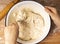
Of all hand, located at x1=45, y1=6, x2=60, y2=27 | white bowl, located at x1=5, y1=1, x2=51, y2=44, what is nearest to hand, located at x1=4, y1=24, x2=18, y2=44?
white bowl, located at x1=5, y1=1, x2=51, y2=44

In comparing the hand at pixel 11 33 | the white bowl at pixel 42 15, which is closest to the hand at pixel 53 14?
the white bowl at pixel 42 15

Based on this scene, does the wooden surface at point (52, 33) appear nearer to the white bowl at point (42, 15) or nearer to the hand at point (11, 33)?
the white bowl at point (42, 15)

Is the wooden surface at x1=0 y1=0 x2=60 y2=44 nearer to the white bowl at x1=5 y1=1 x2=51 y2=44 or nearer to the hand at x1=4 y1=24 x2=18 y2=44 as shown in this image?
the white bowl at x1=5 y1=1 x2=51 y2=44

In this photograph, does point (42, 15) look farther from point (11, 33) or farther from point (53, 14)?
point (11, 33)

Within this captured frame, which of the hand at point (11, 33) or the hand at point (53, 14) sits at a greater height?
the hand at point (53, 14)

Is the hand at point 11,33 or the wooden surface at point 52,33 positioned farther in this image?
→ the wooden surface at point 52,33

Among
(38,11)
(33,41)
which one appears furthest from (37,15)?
(33,41)

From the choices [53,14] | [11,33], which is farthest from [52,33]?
[11,33]
